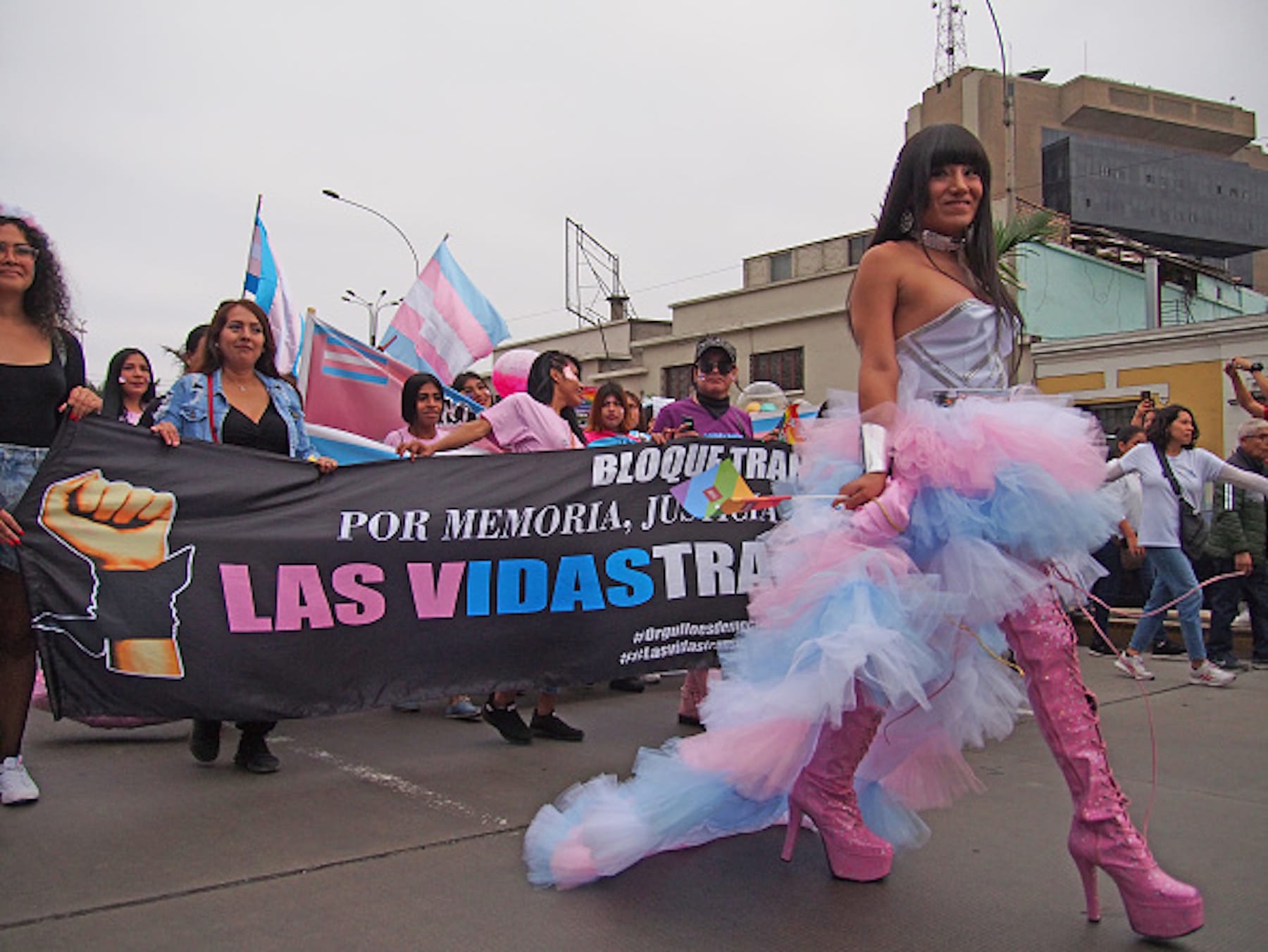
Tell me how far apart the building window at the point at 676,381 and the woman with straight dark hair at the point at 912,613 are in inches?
1158

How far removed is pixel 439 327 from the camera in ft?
30.7

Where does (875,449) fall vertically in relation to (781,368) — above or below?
below

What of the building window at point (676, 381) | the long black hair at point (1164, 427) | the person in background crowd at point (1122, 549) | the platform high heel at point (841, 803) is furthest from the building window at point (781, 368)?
the platform high heel at point (841, 803)

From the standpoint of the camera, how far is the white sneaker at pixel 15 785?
3557 mm

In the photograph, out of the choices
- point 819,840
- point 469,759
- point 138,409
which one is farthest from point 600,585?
point 138,409

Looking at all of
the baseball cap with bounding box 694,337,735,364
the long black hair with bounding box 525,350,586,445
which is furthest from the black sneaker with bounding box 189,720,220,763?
the baseball cap with bounding box 694,337,735,364

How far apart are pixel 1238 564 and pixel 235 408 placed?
6.48 metres

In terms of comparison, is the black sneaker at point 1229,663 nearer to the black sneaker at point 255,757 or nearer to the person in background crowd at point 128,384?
the black sneaker at point 255,757

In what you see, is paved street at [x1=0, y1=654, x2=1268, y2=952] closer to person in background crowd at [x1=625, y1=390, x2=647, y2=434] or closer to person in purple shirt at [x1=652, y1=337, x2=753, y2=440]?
person in purple shirt at [x1=652, y1=337, x2=753, y2=440]

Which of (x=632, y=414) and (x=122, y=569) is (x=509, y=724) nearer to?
(x=122, y=569)

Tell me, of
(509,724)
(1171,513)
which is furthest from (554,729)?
(1171,513)

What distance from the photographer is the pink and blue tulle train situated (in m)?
2.53

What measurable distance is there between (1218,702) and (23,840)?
575cm

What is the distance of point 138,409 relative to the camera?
21.7 ft
